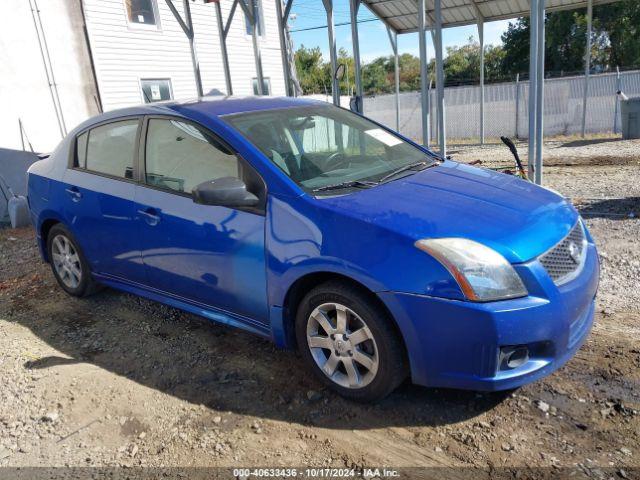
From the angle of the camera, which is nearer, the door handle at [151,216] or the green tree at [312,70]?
the door handle at [151,216]

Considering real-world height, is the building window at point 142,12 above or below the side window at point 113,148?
above

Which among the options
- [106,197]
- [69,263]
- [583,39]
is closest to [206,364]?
[106,197]

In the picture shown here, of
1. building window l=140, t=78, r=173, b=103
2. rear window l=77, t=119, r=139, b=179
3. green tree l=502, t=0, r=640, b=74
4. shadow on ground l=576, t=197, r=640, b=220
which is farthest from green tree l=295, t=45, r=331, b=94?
rear window l=77, t=119, r=139, b=179

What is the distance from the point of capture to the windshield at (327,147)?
323 centimetres

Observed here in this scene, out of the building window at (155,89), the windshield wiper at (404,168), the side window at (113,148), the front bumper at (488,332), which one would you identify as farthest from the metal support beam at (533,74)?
the building window at (155,89)

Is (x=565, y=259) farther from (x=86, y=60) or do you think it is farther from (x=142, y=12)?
(x=142, y=12)

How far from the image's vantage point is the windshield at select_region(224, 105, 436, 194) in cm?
323

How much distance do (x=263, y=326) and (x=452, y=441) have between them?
1272mm

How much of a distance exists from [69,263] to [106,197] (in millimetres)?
1106

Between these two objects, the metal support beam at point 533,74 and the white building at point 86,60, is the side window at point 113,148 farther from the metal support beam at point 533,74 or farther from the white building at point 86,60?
the white building at point 86,60

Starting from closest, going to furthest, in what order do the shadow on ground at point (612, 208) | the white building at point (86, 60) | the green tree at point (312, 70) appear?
the shadow on ground at point (612, 208)
the white building at point (86, 60)
the green tree at point (312, 70)

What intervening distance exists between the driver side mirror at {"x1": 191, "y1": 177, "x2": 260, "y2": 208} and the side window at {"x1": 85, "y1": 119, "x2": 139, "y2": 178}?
43.6 inches

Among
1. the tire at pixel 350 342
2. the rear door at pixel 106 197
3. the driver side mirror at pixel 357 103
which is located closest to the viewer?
the tire at pixel 350 342

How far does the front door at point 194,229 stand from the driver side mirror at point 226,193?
0.27 feet
